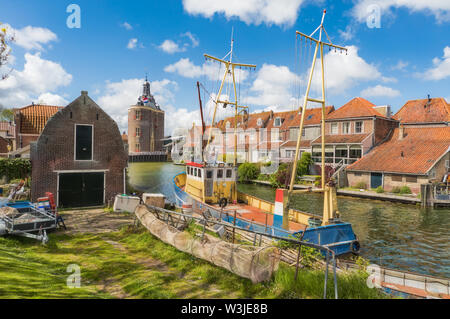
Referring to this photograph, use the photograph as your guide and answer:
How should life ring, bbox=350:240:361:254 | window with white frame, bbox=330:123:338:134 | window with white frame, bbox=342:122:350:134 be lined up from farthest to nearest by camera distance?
window with white frame, bbox=330:123:338:134, window with white frame, bbox=342:122:350:134, life ring, bbox=350:240:361:254

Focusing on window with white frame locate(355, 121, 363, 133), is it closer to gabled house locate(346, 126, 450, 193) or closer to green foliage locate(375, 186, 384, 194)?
gabled house locate(346, 126, 450, 193)

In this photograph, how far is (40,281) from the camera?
24.1 ft

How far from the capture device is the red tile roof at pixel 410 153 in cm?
3322

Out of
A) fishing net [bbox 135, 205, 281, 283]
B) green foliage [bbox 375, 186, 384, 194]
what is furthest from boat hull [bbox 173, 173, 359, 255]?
green foliage [bbox 375, 186, 384, 194]

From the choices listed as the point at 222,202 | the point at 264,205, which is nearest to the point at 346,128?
the point at 264,205

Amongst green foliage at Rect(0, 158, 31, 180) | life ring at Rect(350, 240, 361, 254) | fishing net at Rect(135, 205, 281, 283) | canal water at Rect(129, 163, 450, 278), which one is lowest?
canal water at Rect(129, 163, 450, 278)

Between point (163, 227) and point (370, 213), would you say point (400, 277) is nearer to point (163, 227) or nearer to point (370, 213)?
point (163, 227)

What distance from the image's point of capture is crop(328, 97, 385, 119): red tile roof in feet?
141

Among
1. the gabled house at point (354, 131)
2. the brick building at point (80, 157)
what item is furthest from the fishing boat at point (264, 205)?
the gabled house at point (354, 131)

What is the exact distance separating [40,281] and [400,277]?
1140cm

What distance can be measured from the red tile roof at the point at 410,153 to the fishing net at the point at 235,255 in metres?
31.3

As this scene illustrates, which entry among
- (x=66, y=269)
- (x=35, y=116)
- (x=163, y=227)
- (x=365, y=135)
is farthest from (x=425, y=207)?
(x=35, y=116)

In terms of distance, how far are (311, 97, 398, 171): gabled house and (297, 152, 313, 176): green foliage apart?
1685 millimetres
